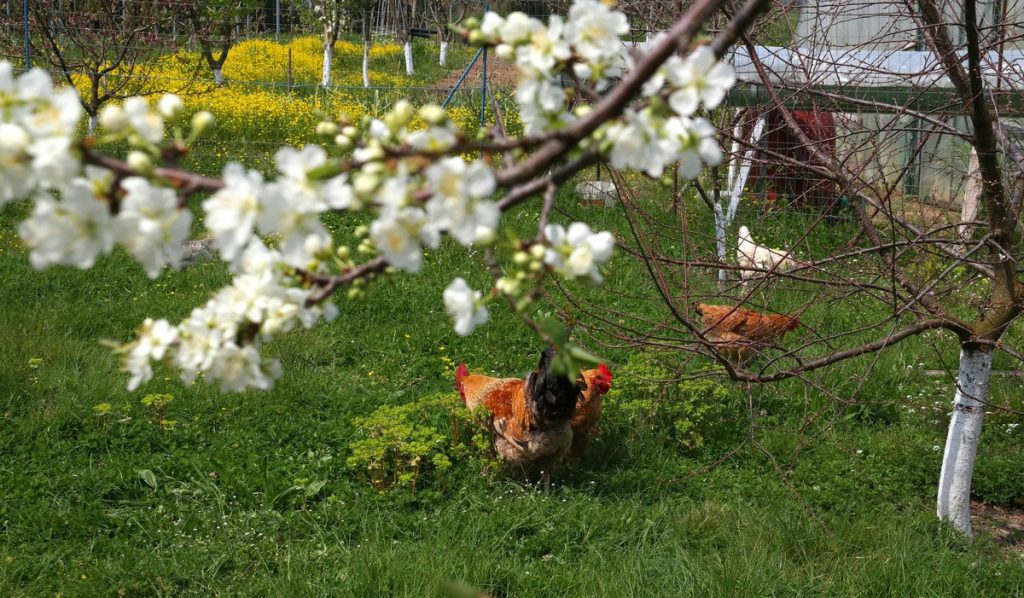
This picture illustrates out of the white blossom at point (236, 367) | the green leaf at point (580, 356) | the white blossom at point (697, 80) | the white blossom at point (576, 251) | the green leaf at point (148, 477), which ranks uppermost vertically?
the white blossom at point (697, 80)

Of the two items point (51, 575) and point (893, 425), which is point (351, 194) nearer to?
point (51, 575)

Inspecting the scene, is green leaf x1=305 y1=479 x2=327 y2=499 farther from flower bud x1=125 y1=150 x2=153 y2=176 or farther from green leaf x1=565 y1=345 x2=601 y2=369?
flower bud x1=125 y1=150 x2=153 y2=176

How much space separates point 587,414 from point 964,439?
4.85ft

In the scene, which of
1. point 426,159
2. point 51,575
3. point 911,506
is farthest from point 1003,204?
point 51,575

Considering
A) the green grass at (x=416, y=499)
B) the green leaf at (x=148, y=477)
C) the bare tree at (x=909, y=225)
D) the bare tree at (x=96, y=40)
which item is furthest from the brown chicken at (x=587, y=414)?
the bare tree at (x=96, y=40)

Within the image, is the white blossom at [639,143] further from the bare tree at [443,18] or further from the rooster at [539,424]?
the bare tree at [443,18]

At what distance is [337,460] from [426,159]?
11.6ft

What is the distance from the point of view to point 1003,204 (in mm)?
3271

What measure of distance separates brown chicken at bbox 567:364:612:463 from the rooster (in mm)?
106

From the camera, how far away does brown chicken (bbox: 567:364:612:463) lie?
172 inches

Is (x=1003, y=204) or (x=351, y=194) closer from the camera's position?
(x=351, y=194)

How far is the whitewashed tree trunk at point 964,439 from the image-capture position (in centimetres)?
369

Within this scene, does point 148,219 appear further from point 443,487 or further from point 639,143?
point 443,487

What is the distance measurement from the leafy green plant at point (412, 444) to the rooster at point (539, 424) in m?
0.12
